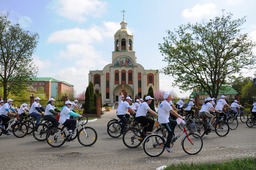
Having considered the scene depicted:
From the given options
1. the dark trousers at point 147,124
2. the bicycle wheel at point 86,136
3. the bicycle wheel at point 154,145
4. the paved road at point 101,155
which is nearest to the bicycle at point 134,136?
the dark trousers at point 147,124

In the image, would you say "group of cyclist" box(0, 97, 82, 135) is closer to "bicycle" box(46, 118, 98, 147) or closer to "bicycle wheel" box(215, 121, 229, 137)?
"bicycle" box(46, 118, 98, 147)

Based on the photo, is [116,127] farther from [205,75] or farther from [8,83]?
[8,83]

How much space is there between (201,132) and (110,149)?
16.2ft

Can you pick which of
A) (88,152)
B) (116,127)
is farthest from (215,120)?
(88,152)

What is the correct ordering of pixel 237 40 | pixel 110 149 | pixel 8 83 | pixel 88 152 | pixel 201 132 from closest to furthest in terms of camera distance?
pixel 88 152
pixel 110 149
pixel 201 132
pixel 237 40
pixel 8 83

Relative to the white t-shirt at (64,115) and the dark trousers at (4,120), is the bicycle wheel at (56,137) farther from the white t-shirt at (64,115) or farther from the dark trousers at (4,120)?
the dark trousers at (4,120)

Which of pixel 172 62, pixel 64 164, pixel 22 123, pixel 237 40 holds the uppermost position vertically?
pixel 237 40

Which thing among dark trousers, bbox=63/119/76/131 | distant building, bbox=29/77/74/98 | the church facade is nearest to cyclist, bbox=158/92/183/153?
dark trousers, bbox=63/119/76/131

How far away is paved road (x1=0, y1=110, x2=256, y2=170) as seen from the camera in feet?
24.2

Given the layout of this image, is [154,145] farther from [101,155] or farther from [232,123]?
[232,123]

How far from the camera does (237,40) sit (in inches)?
1129

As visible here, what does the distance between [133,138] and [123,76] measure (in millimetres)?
67325

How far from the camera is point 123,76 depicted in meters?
77.1

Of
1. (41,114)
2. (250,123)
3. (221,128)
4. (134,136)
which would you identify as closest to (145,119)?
(134,136)
